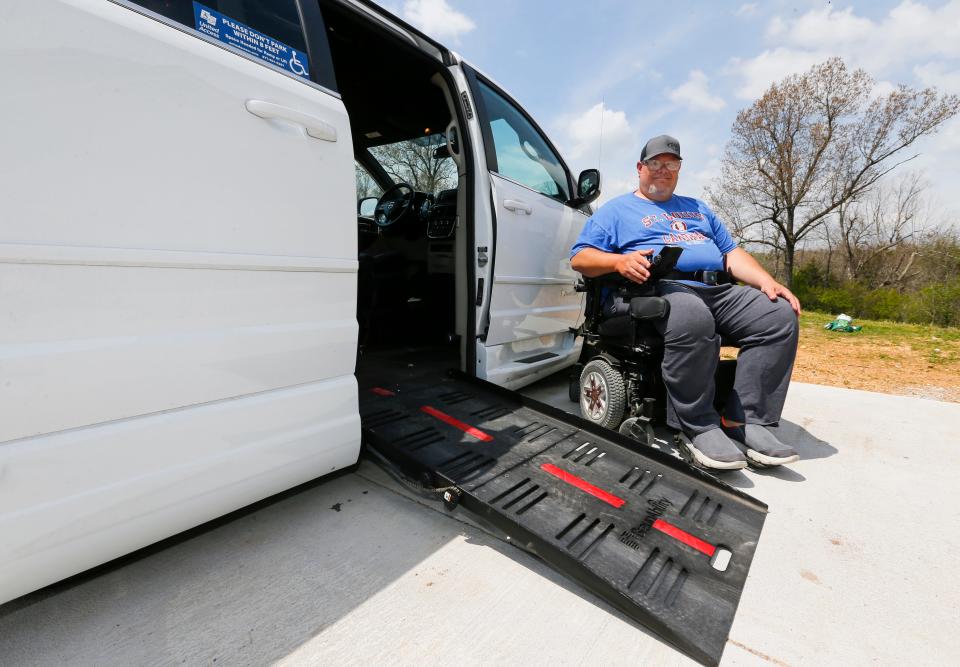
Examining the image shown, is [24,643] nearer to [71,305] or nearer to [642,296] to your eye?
[71,305]

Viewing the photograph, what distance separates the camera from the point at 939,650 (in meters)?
1.08

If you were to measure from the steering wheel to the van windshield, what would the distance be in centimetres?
8

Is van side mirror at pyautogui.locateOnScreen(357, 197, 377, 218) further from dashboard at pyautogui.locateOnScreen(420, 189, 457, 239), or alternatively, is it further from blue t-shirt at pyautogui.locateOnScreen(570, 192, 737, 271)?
blue t-shirt at pyautogui.locateOnScreen(570, 192, 737, 271)

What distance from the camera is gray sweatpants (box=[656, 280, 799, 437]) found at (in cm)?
188

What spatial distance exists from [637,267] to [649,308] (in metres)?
0.21

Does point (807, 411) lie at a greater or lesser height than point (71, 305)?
lesser

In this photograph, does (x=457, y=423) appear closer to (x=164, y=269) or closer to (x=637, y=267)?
(x=637, y=267)

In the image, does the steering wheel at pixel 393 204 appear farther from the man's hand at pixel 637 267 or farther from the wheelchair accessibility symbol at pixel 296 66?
the wheelchair accessibility symbol at pixel 296 66

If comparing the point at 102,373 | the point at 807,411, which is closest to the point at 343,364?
the point at 102,373

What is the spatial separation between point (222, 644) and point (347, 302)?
96cm

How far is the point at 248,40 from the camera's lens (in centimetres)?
121

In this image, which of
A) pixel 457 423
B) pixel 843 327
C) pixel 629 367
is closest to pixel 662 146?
pixel 629 367

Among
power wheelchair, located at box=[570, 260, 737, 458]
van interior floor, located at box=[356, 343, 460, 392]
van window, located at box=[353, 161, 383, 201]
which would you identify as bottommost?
van interior floor, located at box=[356, 343, 460, 392]

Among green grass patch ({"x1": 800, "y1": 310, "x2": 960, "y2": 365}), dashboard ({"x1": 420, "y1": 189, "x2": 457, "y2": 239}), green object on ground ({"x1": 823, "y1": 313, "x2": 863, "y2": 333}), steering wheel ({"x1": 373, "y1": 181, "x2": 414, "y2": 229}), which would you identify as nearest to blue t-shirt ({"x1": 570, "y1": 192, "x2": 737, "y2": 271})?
dashboard ({"x1": 420, "y1": 189, "x2": 457, "y2": 239})
